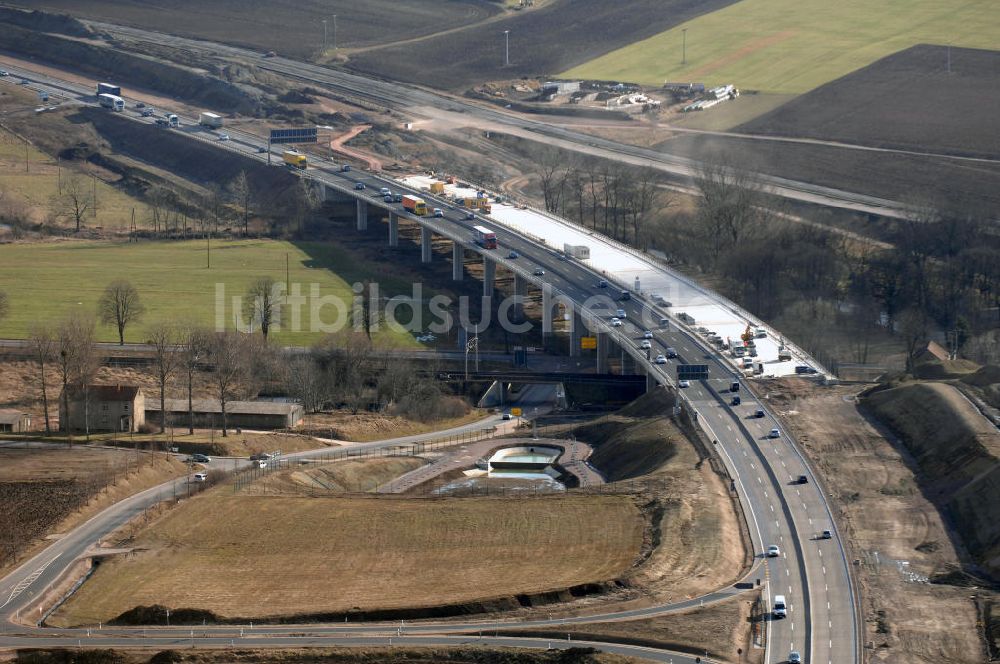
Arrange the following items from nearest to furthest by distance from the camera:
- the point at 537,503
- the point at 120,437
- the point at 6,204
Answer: the point at 537,503, the point at 120,437, the point at 6,204

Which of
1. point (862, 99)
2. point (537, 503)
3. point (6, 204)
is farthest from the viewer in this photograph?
point (862, 99)

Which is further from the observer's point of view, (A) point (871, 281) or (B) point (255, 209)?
(B) point (255, 209)

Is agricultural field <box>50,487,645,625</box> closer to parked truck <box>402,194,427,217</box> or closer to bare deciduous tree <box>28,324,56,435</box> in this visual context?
bare deciduous tree <box>28,324,56,435</box>

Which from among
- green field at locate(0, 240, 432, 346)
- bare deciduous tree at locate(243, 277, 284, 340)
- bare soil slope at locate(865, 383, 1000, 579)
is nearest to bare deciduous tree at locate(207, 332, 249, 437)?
bare deciduous tree at locate(243, 277, 284, 340)

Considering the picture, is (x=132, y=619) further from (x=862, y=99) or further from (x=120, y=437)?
(x=862, y=99)

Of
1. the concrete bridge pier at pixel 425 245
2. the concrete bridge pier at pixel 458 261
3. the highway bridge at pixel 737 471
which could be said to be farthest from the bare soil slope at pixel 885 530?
the concrete bridge pier at pixel 425 245

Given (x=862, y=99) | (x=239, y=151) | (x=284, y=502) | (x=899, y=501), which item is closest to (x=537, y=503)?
(x=284, y=502)
